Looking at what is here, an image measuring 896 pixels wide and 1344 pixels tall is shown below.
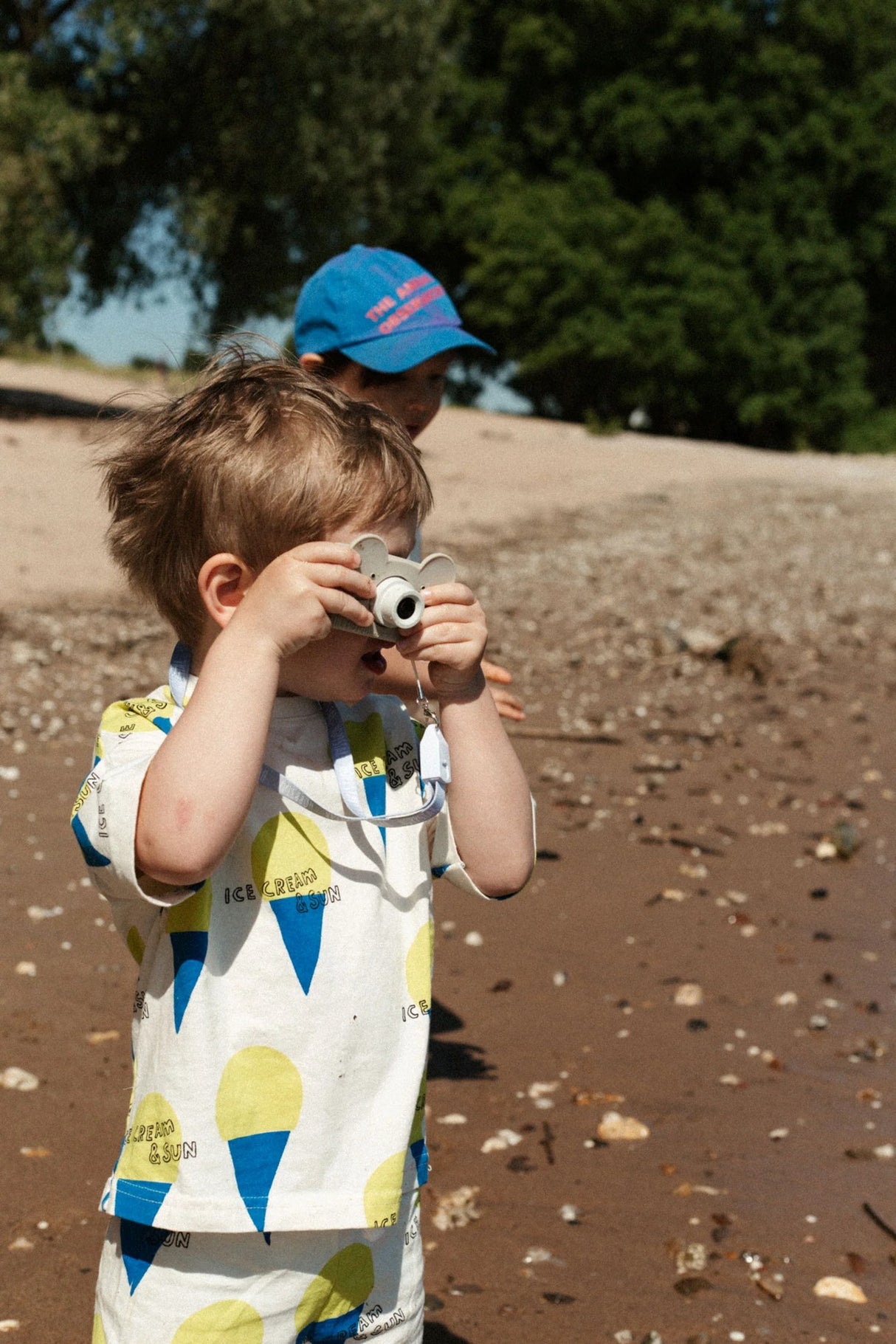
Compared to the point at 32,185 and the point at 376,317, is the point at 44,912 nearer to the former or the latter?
the point at 376,317

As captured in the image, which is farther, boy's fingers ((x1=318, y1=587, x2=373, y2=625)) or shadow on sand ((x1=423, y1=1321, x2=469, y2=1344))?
shadow on sand ((x1=423, y1=1321, x2=469, y2=1344))

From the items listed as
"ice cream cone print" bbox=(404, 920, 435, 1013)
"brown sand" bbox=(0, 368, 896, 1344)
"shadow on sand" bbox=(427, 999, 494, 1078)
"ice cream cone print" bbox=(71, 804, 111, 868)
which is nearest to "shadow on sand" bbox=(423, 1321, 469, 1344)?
"brown sand" bbox=(0, 368, 896, 1344)

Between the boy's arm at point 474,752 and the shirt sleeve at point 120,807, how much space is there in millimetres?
378

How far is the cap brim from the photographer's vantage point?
3656mm

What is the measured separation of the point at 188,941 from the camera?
6.29ft

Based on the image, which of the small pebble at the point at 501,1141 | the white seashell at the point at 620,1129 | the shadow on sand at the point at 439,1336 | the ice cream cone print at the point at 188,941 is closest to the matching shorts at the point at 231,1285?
the ice cream cone print at the point at 188,941

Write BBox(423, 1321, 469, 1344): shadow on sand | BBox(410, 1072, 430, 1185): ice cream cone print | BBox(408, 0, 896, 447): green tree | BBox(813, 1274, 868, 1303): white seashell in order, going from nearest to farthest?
BBox(410, 1072, 430, 1185): ice cream cone print, BBox(423, 1321, 469, 1344): shadow on sand, BBox(813, 1274, 868, 1303): white seashell, BBox(408, 0, 896, 447): green tree

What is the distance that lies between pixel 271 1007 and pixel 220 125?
63.8 ft

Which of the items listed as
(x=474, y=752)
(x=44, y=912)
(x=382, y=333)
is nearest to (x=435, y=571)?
(x=474, y=752)

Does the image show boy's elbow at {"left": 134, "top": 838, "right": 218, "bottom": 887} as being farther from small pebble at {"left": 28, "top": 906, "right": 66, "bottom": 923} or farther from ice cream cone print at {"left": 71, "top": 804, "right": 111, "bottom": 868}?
small pebble at {"left": 28, "top": 906, "right": 66, "bottom": 923}

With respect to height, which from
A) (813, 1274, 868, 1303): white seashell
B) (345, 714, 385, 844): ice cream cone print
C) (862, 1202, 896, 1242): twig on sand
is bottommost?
(862, 1202, 896, 1242): twig on sand

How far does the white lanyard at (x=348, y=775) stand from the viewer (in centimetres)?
195

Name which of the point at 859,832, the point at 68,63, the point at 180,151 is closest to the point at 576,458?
the point at 180,151

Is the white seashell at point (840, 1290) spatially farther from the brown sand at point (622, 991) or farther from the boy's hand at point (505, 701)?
the boy's hand at point (505, 701)
